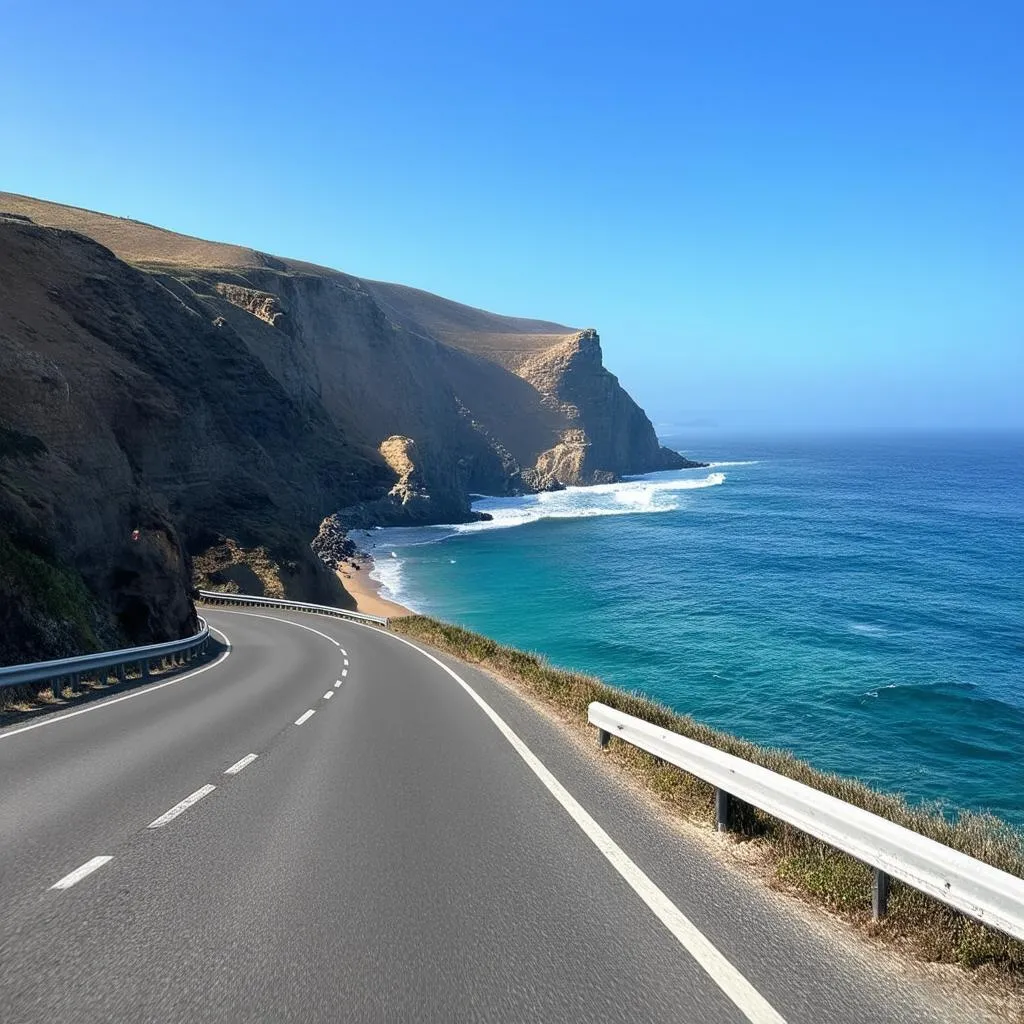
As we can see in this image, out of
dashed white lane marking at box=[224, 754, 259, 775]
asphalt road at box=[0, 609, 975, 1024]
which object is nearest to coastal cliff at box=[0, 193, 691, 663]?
dashed white lane marking at box=[224, 754, 259, 775]

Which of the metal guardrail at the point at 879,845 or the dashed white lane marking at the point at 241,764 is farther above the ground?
Result: the metal guardrail at the point at 879,845

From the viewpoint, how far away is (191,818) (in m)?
6.27

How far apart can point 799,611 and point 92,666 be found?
3511cm

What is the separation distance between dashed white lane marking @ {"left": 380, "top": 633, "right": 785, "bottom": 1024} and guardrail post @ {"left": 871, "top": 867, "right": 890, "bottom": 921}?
999 millimetres

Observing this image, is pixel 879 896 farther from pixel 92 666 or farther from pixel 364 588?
pixel 364 588

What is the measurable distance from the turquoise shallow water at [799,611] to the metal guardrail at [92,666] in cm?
1590

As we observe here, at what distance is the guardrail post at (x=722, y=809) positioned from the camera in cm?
608

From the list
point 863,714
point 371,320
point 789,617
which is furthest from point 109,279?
point 371,320

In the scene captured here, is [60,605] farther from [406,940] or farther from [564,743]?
[406,940]

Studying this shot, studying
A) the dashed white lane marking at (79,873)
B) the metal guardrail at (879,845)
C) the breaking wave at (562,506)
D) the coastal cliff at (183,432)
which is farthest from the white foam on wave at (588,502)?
the dashed white lane marking at (79,873)

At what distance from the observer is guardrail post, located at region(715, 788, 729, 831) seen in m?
6.08

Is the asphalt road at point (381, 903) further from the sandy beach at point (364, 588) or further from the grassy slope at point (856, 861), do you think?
the sandy beach at point (364, 588)

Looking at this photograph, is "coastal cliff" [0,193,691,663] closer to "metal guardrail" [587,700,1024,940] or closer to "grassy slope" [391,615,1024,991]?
"grassy slope" [391,615,1024,991]

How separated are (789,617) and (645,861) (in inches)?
1459
